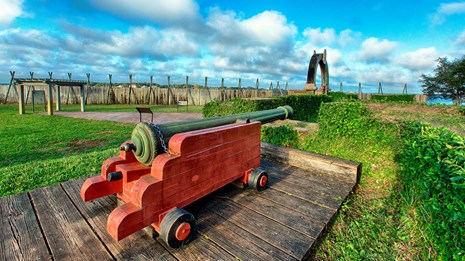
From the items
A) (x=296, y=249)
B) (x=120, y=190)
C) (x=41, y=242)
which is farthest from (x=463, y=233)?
(x=41, y=242)

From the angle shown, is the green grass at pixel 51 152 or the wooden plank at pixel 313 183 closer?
the wooden plank at pixel 313 183

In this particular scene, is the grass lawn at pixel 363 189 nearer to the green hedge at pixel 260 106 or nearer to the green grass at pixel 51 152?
the green grass at pixel 51 152

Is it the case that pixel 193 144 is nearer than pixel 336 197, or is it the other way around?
pixel 193 144

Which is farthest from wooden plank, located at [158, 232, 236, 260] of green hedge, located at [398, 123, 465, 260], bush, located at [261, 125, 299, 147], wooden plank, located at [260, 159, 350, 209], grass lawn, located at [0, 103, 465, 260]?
bush, located at [261, 125, 299, 147]

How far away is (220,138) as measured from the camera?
221 cm

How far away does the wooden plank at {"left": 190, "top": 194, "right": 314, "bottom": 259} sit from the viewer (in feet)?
5.84

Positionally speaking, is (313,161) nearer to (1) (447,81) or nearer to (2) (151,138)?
(2) (151,138)

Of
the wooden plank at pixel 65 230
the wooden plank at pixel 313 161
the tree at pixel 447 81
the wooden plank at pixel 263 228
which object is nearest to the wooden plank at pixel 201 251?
the wooden plank at pixel 263 228

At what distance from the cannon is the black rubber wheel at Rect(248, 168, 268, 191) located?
17cm

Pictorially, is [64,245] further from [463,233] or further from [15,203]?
[463,233]

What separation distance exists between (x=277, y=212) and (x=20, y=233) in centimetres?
204

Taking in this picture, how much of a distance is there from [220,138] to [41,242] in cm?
151

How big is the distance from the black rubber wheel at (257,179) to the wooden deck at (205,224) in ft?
0.27

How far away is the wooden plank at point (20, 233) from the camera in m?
1.65
